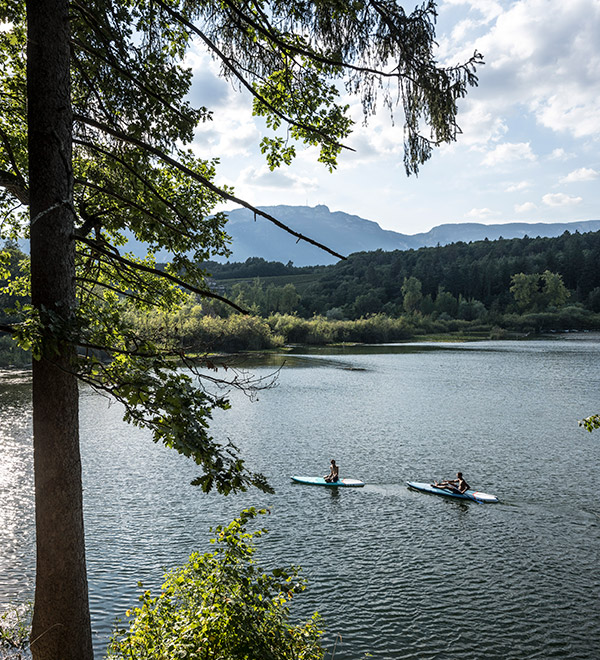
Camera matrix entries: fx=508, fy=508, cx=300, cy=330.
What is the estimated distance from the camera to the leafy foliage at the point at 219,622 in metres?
6.23

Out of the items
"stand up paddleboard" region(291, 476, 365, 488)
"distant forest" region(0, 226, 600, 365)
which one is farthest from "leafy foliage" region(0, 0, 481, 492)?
"distant forest" region(0, 226, 600, 365)

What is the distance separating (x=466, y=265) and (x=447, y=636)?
183m

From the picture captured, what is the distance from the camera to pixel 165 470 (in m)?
25.7

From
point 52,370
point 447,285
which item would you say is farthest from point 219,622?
point 447,285

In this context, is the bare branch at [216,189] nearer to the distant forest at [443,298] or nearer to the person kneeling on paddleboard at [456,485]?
the person kneeling on paddleboard at [456,485]

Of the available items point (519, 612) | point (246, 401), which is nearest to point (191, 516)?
point (519, 612)

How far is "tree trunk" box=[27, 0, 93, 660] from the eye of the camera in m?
5.60

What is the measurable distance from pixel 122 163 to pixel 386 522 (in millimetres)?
16251

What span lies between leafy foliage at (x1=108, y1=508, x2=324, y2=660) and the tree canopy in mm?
1004

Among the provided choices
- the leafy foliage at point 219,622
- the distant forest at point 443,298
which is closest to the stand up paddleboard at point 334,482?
the leafy foliage at point 219,622

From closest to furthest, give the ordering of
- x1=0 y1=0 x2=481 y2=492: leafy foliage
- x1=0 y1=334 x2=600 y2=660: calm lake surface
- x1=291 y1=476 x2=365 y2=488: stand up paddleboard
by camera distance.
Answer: x1=0 y1=0 x2=481 y2=492: leafy foliage → x1=0 y1=334 x2=600 y2=660: calm lake surface → x1=291 y1=476 x2=365 y2=488: stand up paddleboard

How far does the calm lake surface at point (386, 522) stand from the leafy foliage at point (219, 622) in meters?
5.88

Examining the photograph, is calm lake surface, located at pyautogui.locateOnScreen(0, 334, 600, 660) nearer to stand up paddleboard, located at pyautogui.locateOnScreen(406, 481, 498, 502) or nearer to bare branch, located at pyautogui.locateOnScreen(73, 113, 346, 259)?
stand up paddleboard, located at pyautogui.locateOnScreen(406, 481, 498, 502)

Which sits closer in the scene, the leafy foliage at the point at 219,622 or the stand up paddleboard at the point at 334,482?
the leafy foliage at the point at 219,622
